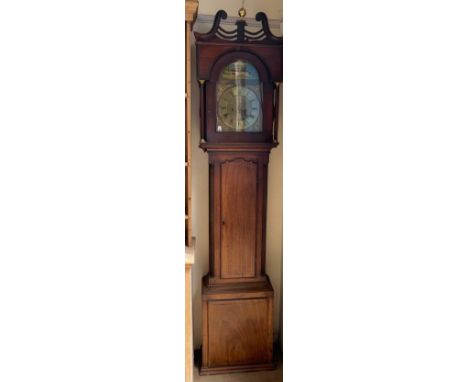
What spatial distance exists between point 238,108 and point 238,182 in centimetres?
30

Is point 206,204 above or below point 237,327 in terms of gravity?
above

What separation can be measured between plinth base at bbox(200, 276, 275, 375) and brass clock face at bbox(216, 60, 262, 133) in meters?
0.66

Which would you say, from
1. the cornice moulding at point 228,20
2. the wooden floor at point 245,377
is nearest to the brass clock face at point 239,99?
the cornice moulding at point 228,20

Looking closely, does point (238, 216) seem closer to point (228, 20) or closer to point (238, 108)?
point (238, 108)

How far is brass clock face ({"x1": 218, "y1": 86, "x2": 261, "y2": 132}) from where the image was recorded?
1.42m

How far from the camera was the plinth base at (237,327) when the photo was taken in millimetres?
1478

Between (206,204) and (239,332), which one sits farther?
(206,204)

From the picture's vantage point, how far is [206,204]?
1.64 metres

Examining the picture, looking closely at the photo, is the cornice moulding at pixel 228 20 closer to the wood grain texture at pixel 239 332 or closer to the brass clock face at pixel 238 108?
the brass clock face at pixel 238 108

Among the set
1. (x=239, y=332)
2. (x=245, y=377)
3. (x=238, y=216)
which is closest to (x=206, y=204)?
(x=238, y=216)
